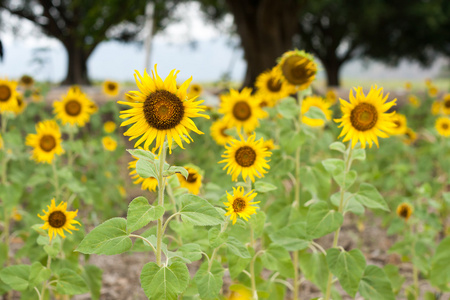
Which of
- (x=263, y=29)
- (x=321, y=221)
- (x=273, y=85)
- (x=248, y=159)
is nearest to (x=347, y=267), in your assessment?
(x=321, y=221)

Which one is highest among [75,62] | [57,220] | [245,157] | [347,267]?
[75,62]

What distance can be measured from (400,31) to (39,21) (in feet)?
58.2

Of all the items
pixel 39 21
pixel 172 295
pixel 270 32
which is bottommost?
pixel 172 295

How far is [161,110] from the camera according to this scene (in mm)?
1593

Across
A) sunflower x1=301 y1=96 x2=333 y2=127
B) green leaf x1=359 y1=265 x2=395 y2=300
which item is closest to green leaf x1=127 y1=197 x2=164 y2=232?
green leaf x1=359 y1=265 x2=395 y2=300

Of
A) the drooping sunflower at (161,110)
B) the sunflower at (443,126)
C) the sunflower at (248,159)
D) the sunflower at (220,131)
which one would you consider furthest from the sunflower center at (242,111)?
the sunflower at (443,126)

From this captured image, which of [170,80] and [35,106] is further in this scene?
[35,106]

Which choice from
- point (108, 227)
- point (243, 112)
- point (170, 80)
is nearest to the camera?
point (170, 80)

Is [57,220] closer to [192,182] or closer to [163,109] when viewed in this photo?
[192,182]

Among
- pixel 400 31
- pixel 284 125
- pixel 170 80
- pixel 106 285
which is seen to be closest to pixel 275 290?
pixel 284 125

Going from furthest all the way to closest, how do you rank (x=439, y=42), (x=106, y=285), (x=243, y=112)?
(x=439, y=42)
(x=106, y=285)
(x=243, y=112)

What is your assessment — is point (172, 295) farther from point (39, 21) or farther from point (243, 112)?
point (39, 21)

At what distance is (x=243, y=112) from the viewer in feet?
10.3

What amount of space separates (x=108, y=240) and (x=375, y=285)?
4.27 feet
